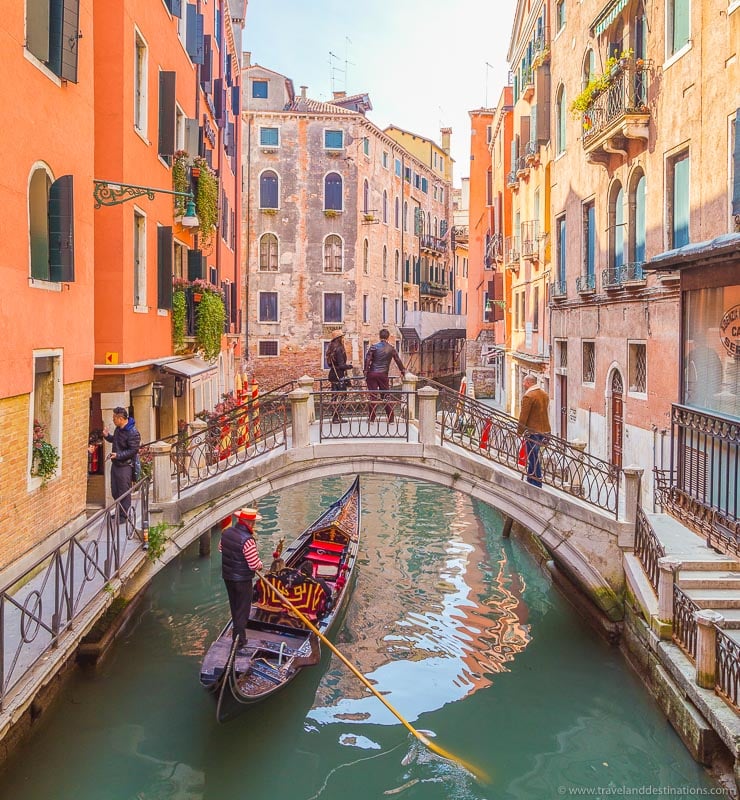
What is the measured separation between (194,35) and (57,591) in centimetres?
1337

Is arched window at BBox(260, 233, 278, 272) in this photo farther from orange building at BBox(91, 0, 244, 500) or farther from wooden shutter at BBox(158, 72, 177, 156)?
wooden shutter at BBox(158, 72, 177, 156)

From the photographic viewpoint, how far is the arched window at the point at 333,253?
1485 inches

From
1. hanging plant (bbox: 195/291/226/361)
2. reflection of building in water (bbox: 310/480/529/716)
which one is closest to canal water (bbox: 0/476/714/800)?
reflection of building in water (bbox: 310/480/529/716)

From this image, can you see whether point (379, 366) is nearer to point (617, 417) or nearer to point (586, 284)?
point (617, 417)

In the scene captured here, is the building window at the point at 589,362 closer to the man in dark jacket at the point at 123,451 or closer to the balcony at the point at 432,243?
the man in dark jacket at the point at 123,451

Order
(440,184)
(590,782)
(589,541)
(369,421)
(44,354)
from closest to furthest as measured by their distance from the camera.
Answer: (590,782), (44,354), (589,541), (369,421), (440,184)

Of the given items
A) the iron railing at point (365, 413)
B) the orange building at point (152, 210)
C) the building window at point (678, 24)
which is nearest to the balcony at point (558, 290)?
the building window at point (678, 24)

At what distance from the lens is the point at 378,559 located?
16.2m

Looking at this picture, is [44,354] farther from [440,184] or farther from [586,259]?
[440,184]

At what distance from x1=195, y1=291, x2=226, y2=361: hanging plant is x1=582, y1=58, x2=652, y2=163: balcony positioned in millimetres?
7605

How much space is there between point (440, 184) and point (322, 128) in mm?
17411

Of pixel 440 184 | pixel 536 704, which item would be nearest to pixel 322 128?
pixel 440 184

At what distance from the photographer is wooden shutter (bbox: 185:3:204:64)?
17016mm

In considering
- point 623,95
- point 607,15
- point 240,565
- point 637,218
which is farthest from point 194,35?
point 240,565
